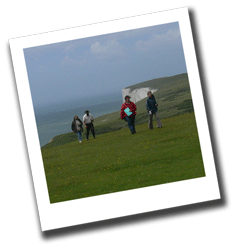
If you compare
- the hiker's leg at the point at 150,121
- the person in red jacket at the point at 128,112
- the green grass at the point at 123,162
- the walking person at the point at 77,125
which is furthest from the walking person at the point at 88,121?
the hiker's leg at the point at 150,121

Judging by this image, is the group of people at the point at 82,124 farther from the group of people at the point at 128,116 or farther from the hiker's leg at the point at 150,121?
the hiker's leg at the point at 150,121

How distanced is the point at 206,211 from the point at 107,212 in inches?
78.3

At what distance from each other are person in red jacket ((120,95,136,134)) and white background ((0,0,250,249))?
1557 mm

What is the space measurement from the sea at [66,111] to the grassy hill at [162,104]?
14 centimetres

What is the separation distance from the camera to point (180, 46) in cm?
651

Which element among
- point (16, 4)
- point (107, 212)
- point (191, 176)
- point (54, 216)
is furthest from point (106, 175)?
point (16, 4)

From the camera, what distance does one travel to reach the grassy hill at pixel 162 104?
6.57 metres

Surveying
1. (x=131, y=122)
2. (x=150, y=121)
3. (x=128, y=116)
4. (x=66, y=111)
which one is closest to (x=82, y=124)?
(x=66, y=111)

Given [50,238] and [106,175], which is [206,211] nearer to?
[106,175]

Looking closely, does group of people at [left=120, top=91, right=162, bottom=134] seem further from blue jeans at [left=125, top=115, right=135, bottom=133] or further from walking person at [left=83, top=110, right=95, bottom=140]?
walking person at [left=83, top=110, right=95, bottom=140]

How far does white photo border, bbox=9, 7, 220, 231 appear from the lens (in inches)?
243

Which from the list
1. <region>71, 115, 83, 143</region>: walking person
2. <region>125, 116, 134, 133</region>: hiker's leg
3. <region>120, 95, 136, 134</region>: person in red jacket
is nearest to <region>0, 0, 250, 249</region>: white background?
<region>71, 115, 83, 143</region>: walking person

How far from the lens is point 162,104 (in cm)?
690

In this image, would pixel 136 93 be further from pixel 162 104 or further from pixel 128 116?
pixel 162 104
